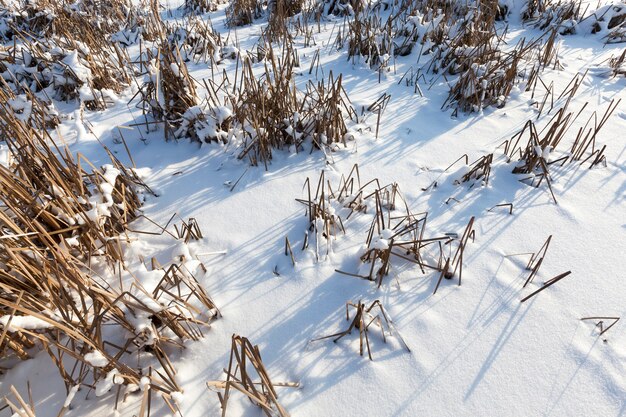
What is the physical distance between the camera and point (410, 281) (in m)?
1.74

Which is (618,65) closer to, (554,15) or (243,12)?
(554,15)

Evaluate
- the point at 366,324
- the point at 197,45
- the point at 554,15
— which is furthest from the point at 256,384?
the point at 554,15

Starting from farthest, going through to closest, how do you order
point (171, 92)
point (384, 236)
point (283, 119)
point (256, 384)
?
point (171, 92) → point (283, 119) → point (384, 236) → point (256, 384)

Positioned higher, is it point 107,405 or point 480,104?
point 480,104

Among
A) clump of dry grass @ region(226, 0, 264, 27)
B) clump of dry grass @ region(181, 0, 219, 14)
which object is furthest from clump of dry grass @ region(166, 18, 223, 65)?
clump of dry grass @ region(181, 0, 219, 14)

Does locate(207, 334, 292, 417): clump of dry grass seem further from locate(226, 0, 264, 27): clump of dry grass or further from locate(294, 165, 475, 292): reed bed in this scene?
locate(226, 0, 264, 27): clump of dry grass

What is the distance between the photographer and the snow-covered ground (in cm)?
135

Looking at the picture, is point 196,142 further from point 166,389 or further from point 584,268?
point 584,268

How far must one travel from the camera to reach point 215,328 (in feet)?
5.23

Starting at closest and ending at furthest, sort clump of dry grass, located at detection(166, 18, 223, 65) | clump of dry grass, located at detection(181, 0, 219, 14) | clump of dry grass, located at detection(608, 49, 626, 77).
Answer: clump of dry grass, located at detection(608, 49, 626, 77) → clump of dry grass, located at detection(166, 18, 223, 65) → clump of dry grass, located at detection(181, 0, 219, 14)

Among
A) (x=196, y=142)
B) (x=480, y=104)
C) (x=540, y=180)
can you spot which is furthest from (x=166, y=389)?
(x=480, y=104)

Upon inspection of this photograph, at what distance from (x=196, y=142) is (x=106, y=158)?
71 centimetres

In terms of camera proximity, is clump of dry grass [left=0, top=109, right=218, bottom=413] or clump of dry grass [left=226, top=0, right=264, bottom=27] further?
clump of dry grass [left=226, top=0, right=264, bottom=27]

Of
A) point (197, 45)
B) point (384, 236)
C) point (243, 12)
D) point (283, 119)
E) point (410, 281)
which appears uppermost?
point (243, 12)
